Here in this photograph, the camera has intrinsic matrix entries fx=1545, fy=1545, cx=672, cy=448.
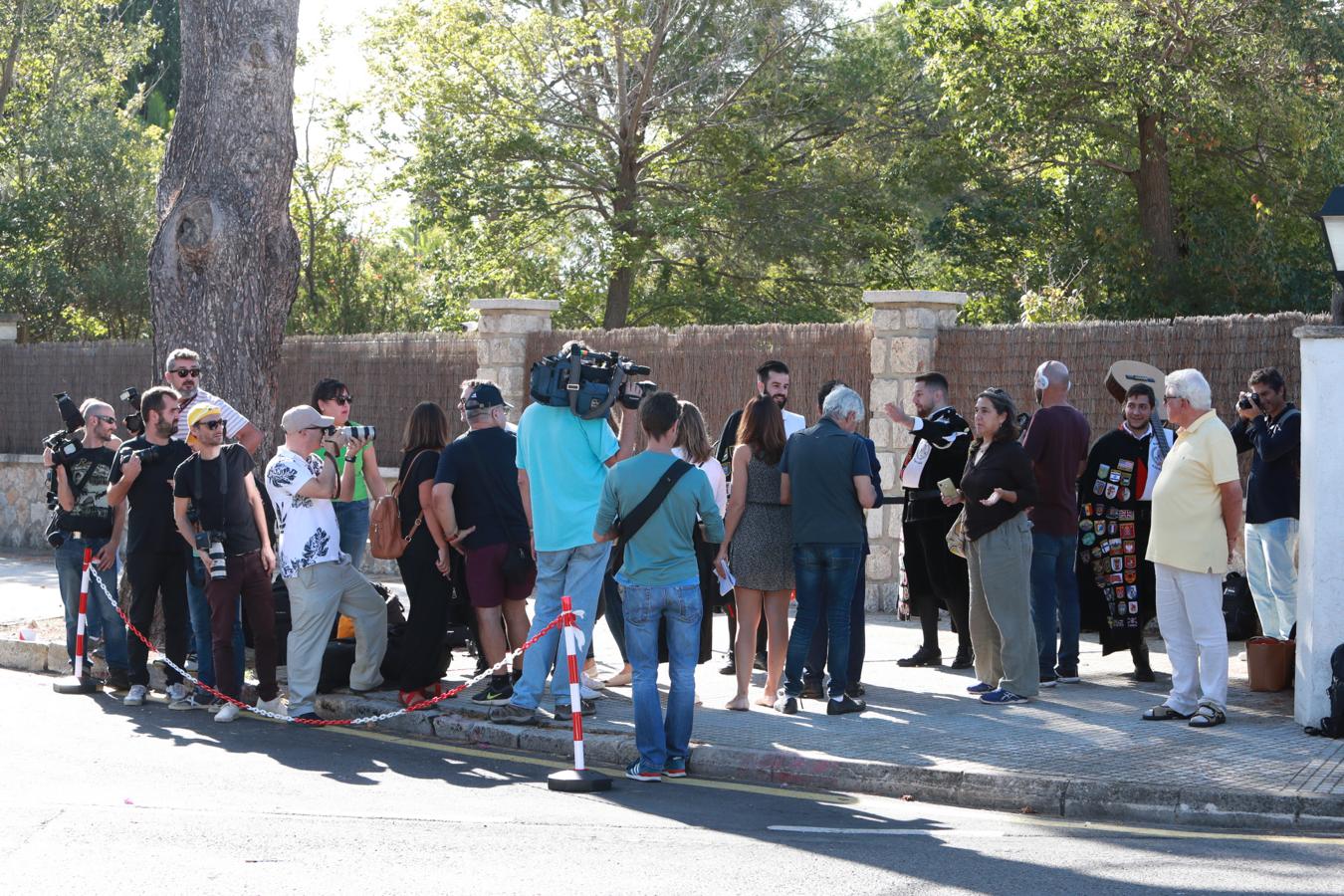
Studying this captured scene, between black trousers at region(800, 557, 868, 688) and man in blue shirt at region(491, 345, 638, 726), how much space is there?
156 centimetres

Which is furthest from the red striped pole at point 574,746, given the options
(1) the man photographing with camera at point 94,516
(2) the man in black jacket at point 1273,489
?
(2) the man in black jacket at point 1273,489

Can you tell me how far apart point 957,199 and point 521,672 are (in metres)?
16.5

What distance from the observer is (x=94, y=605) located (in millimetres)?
10898

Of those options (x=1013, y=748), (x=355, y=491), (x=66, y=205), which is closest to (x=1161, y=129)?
(x=355, y=491)

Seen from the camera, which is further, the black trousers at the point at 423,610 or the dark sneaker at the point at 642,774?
the black trousers at the point at 423,610

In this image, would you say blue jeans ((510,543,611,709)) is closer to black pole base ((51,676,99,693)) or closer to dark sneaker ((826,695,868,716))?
dark sneaker ((826,695,868,716))

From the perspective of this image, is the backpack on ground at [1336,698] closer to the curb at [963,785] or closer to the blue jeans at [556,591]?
the curb at [963,785]

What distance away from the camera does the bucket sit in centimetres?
1002

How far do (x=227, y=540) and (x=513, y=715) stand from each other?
83.5 inches

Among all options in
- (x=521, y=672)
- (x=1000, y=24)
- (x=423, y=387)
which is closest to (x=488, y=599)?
(x=521, y=672)

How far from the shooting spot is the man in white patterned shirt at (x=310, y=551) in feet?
30.4

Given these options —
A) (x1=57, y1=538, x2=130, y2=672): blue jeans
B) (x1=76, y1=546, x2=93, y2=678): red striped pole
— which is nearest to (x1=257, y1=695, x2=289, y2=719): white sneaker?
(x1=57, y1=538, x2=130, y2=672): blue jeans

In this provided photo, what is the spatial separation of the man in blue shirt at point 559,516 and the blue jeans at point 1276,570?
483 cm

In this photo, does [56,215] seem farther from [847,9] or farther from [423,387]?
[847,9]
